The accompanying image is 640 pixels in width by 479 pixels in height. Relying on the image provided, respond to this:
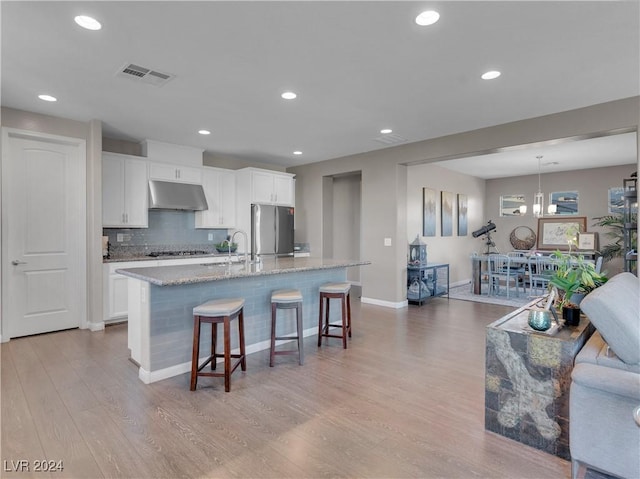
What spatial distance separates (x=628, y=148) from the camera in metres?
6.15

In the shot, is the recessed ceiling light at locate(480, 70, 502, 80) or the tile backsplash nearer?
the recessed ceiling light at locate(480, 70, 502, 80)

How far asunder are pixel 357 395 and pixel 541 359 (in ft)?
4.30

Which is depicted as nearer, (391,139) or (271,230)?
(391,139)

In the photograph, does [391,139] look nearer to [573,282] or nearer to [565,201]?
[573,282]

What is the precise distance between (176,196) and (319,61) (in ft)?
11.2

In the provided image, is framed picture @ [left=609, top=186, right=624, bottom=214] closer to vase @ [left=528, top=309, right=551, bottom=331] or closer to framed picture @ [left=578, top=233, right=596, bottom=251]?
framed picture @ [left=578, top=233, right=596, bottom=251]

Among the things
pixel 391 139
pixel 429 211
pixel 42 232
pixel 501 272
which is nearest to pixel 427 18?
pixel 391 139

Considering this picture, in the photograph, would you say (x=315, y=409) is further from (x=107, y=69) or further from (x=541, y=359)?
(x=107, y=69)

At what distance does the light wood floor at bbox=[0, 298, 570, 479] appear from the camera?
1.88 m

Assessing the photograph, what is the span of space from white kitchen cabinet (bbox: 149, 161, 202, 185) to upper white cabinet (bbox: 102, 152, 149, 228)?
0.13 metres

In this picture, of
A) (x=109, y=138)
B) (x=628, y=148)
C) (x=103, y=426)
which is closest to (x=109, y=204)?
(x=109, y=138)

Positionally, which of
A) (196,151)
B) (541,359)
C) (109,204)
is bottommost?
(541,359)

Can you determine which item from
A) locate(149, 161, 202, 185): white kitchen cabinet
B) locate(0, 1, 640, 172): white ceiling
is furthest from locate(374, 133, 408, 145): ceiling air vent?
locate(149, 161, 202, 185): white kitchen cabinet

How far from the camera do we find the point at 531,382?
2016 millimetres
